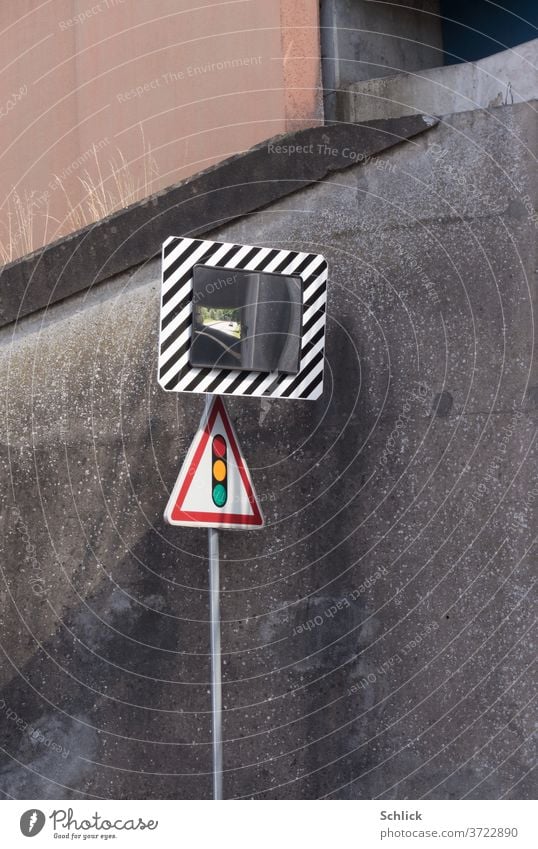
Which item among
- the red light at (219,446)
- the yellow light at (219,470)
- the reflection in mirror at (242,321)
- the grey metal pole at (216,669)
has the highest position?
the reflection in mirror at (242,321)

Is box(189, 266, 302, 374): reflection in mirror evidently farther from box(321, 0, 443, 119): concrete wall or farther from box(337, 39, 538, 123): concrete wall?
box(321, 0, 443, 119): concrete wall

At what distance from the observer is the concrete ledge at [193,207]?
Result: 6691mm

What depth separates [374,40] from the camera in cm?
783

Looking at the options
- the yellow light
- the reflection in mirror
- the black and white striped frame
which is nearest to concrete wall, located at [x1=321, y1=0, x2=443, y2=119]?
the black and white striped frame

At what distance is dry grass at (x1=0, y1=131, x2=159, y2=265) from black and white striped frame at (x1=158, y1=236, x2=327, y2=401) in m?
1.89

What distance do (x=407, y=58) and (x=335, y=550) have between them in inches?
132

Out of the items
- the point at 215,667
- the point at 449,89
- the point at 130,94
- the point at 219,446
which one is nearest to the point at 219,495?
the point at 219,446

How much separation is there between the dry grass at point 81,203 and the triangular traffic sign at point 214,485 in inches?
94.2

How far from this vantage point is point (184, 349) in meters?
5.82

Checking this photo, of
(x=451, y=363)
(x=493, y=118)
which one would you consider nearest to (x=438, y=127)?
(x=493, y=118)

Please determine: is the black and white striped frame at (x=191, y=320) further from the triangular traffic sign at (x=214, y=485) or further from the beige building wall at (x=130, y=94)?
the beige building wall at (x=130, y=94)

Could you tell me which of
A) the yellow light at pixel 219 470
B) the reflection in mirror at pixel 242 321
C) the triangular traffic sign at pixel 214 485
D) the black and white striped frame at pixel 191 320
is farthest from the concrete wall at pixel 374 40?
the yellow light at pixel 219 470

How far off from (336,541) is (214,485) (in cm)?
106

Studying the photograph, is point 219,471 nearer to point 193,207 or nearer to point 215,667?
point 215,667
